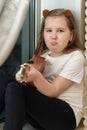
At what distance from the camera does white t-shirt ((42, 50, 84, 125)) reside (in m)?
1.08

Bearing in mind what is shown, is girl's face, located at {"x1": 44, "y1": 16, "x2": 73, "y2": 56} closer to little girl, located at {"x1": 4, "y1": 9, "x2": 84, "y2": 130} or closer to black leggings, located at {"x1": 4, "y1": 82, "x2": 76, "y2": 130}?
little girl, located at {"x1": 4, "y1": 9, "x2": 84, "y2": 130}

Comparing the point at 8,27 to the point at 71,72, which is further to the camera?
the point at 8,27

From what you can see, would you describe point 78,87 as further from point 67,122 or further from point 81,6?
point 81,6

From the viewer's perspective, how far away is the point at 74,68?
1082mm

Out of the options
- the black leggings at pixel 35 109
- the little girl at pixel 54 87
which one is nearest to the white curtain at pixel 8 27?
the little girl at pixel 54 87

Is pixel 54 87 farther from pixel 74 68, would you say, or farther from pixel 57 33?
pixel 57 33

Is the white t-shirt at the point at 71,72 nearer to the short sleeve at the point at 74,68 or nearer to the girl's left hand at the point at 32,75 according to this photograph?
the short sleeve at the point at 74,68

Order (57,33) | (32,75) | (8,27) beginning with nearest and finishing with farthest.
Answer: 1. (32,75)
2. (57,33)
3. (8,27)

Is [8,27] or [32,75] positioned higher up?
[8,27]

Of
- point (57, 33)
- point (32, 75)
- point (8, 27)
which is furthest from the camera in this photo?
point (8, 27)

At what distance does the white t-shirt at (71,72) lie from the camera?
108 centimetres

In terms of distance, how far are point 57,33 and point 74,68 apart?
0.17m

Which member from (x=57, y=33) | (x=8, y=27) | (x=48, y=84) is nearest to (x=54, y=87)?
(x=48, y=84)

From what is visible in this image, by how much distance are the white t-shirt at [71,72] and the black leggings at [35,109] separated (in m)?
0.04
